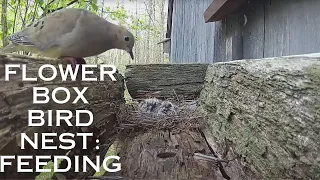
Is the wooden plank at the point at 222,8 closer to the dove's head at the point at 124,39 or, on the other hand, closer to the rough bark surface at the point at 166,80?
the rough bark surface at the point at 166,80

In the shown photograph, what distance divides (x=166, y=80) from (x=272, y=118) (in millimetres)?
1529

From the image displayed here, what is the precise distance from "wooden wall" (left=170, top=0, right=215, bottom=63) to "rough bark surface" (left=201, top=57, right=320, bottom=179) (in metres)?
2.99

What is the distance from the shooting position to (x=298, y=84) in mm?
754

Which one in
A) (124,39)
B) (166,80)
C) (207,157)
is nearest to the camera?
(207,157)

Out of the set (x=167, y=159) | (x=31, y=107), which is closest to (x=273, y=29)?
(x=167, y=159)

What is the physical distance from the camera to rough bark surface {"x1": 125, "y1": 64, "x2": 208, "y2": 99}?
2379mm

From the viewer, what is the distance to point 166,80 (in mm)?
2400

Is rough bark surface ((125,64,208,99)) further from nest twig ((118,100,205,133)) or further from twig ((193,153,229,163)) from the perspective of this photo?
twig ((193,153,229,163))

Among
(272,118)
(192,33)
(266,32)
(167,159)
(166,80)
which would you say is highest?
(192,33)

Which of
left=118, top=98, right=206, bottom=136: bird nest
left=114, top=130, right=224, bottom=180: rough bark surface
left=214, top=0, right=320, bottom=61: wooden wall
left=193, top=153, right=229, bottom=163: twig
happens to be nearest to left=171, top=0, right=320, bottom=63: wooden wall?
left=214, top=0, right=320, bottom=61: wooden wall

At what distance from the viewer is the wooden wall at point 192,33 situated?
4718 millimetres

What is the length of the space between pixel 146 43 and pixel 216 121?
743 cm

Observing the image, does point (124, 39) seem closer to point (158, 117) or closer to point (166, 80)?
point (158, 117)

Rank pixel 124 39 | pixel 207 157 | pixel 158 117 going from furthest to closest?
pixel 158 117
pixel 124 39
pixel 207 157
